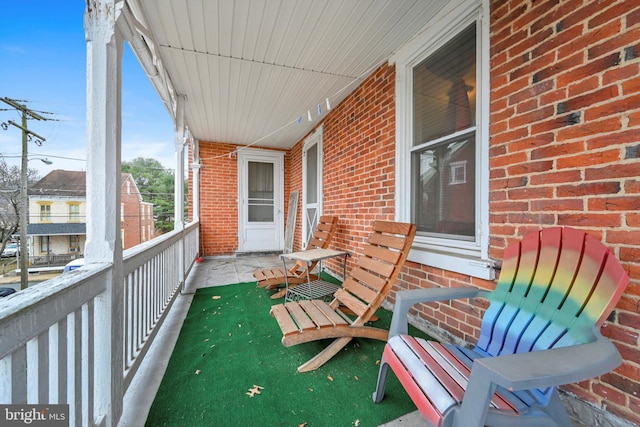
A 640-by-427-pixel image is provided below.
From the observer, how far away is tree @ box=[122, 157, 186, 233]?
2137 mm

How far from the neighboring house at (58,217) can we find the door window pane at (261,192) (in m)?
4.67

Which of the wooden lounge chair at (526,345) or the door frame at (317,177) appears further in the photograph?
the door frame at (317,177)

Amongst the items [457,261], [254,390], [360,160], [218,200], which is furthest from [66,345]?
[218,200]

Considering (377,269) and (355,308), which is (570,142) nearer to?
(377,269)

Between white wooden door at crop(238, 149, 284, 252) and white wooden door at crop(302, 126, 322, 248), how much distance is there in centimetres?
116

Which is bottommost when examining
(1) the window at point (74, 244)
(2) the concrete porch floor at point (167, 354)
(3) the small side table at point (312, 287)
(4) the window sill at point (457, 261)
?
(2) the concrete porch floor at point (167, 354)

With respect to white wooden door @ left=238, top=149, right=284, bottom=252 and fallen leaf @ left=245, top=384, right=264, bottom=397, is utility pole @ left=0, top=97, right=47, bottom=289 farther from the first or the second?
white wooden door @ left=238, top=149, right=284, bottom=252

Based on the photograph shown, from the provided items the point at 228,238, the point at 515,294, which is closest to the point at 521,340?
the point at 515,294

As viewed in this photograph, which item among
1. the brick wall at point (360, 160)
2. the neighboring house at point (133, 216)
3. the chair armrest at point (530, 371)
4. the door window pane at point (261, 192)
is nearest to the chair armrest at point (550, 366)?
the chair armrest at point (530, 371)

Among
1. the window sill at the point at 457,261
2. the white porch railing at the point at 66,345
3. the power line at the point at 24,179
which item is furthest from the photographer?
the window sill at the point at 457,261

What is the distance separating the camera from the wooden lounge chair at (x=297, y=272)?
129 inches

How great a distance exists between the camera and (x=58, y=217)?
115 centimetres

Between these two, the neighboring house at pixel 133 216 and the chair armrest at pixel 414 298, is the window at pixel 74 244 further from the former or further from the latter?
the chair armrest at pixel 414 298

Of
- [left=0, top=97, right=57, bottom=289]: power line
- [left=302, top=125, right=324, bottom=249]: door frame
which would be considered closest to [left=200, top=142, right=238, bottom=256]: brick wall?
[left=302, top=125, right=324, bottom=249]: door frame
